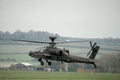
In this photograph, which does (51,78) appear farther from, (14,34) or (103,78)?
(14,34)

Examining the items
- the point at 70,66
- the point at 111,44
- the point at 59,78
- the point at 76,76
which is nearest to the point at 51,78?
the point at 59,78

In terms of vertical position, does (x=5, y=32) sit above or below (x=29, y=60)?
above

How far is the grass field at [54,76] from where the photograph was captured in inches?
1241

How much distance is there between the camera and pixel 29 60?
3900 centimetres

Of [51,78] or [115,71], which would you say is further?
[115,71]

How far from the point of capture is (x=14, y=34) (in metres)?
39.1

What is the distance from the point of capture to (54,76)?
109ft

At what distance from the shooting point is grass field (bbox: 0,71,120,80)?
31.5 m

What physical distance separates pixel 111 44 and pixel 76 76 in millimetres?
6786

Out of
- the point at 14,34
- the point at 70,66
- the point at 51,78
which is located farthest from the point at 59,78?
the point at 14,34

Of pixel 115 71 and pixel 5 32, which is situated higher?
pixel 5 32

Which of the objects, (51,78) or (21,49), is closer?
(51,78)

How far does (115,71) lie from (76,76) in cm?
485

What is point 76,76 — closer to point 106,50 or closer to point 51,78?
point 51,78
